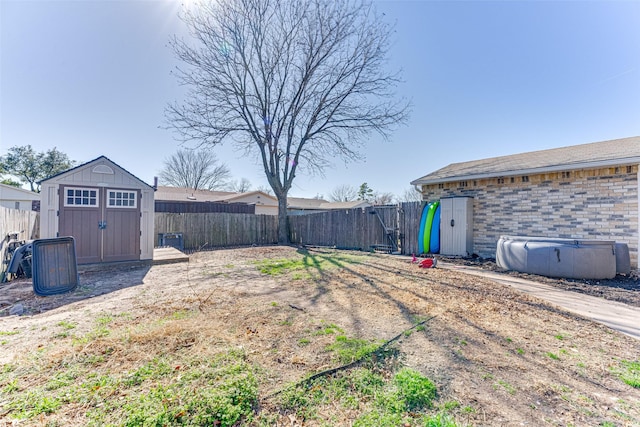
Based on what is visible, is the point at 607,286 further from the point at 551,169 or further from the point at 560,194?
the point at 551,169

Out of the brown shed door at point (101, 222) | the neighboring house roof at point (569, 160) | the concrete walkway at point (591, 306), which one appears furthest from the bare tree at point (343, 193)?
the concrete walkway at point (591, 306)

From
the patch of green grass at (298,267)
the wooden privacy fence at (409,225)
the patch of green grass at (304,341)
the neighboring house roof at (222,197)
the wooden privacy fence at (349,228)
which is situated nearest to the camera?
the patch of green grass at (304,341)

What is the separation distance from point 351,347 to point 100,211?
7335 mm

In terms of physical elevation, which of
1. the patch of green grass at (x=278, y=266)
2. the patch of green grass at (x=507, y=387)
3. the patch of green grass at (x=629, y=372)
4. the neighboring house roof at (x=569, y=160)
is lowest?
the patch of green grass at (x=278, y=266)

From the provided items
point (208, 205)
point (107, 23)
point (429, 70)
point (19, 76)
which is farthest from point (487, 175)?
point (208, 205)

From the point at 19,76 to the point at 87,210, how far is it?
5.17 metres

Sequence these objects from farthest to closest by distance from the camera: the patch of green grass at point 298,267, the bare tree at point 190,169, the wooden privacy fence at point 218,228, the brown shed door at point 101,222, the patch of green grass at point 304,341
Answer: the bare tree at point 190,169 → the wooden privacy fence at point 218,228 → the brown shed door at point 101,222 → the patch of green grass at point 298,267 → the patch of green grass at point 304,341

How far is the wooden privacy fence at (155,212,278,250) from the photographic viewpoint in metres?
12.0

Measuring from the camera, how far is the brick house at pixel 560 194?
6.39 meters

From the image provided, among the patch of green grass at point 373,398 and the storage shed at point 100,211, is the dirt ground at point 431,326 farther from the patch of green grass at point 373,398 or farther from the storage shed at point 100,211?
the storage shed at point 100,211

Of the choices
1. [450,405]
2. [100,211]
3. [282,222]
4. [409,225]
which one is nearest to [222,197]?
[282,222]

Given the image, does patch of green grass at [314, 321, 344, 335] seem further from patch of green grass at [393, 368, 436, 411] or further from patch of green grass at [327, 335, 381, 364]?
patch of green grass at [393, 368, 436, 411]

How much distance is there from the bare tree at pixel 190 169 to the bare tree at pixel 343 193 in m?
25.2

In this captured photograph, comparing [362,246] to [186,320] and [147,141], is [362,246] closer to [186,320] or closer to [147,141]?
[186,320]
